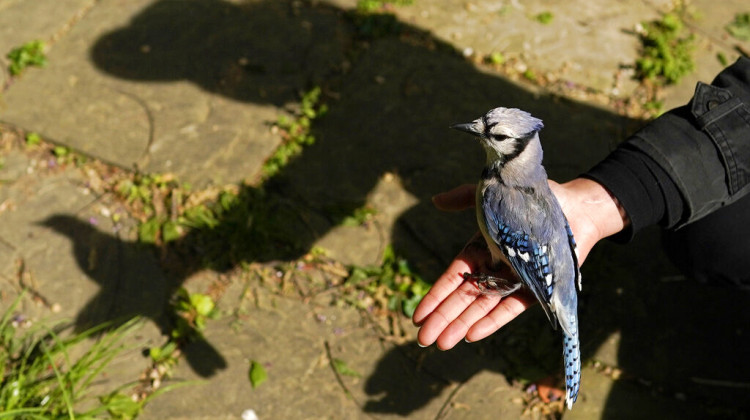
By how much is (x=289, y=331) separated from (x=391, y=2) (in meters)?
2.79

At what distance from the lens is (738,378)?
3727 millimetres

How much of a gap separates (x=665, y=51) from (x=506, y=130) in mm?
2734

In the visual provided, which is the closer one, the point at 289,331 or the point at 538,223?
the point at 538,223

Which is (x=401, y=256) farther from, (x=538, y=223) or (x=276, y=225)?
(x=538, y=223)

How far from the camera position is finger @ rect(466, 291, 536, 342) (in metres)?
3.05

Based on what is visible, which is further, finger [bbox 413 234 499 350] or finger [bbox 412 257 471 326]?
finger [bbox 412 257 471 326]

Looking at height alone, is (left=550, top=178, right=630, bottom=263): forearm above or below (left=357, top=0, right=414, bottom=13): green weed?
above

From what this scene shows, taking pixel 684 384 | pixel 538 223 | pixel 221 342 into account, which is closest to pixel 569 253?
pixel 538 223

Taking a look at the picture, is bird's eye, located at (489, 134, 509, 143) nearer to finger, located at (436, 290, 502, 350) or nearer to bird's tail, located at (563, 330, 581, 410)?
finger, located at (436, 290, 502, 350)

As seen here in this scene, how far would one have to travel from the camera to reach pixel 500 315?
310 centimetres

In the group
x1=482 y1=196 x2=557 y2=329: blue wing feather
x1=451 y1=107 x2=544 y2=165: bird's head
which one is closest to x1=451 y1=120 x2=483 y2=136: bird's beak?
x1=451 y1=107 x2=544 y2=165: bird's head

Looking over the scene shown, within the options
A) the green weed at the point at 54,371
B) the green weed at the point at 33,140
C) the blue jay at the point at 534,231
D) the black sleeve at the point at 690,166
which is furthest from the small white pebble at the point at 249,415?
the green weed at the point at 33,140

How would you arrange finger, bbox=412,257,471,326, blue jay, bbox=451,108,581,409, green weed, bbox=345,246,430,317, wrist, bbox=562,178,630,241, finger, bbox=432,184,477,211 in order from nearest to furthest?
1. blue jay, bbox=451,108,581,409
2. finger, bbox=412,257,471,326
3. wrist, bbox=562,178,630,241
4. finger, bbox=432,184,477,211
5. green weed, bbox=345,246,430,317

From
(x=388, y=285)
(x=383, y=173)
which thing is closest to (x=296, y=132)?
(x=383, y=173)
